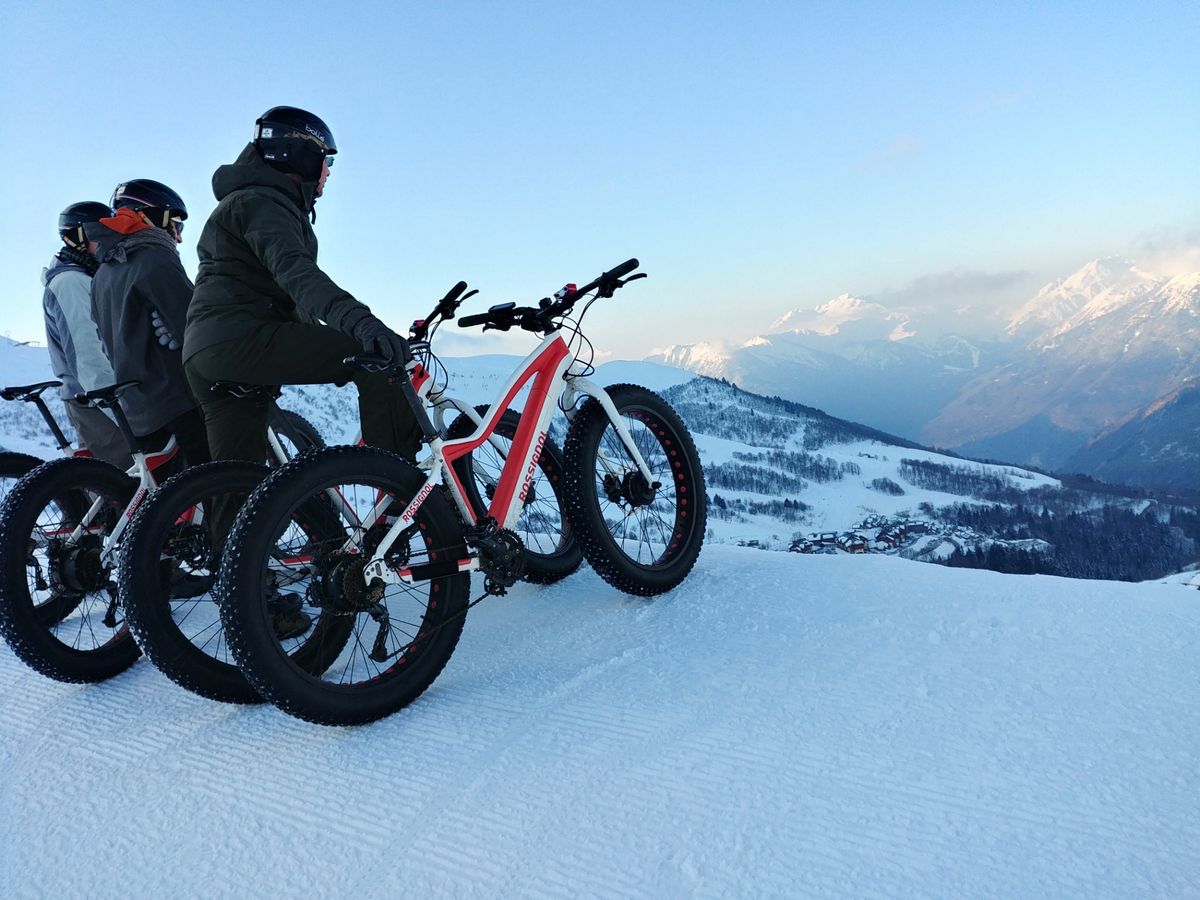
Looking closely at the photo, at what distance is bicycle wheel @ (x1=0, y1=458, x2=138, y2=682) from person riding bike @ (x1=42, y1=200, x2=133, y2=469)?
83 centimetres

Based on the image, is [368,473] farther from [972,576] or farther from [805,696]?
[972,576]

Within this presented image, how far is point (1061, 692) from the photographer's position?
258cm

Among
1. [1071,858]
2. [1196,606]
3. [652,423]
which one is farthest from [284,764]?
[1196,606]

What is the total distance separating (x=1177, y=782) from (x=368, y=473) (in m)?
2.80

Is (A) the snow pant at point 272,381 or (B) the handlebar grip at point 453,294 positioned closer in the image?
(A) the snow pant at point 272,381

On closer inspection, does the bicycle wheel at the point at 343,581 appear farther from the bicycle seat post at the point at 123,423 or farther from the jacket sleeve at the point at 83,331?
the jacket sleeve at the point at 83,331

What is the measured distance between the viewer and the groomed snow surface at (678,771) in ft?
5.82

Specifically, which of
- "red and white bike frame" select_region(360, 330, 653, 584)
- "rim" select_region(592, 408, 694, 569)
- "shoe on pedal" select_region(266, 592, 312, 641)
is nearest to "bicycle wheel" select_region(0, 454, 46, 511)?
"shoe on pedal" select_region(266, 592, 312, 641)

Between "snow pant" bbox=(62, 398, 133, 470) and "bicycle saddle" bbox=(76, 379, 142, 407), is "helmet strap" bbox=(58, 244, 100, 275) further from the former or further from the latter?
"bicycle saddle" bbox=(76, 379, 142, 407)

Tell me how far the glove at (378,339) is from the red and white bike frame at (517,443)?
462mm

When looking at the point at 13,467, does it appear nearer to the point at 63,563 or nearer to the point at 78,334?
the point at 78,334

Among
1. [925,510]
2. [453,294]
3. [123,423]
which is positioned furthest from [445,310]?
[925,510]

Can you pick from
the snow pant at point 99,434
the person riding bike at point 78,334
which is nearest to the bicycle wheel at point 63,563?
the person riding bike at point 78,334

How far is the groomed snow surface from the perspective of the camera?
178 centimetres
